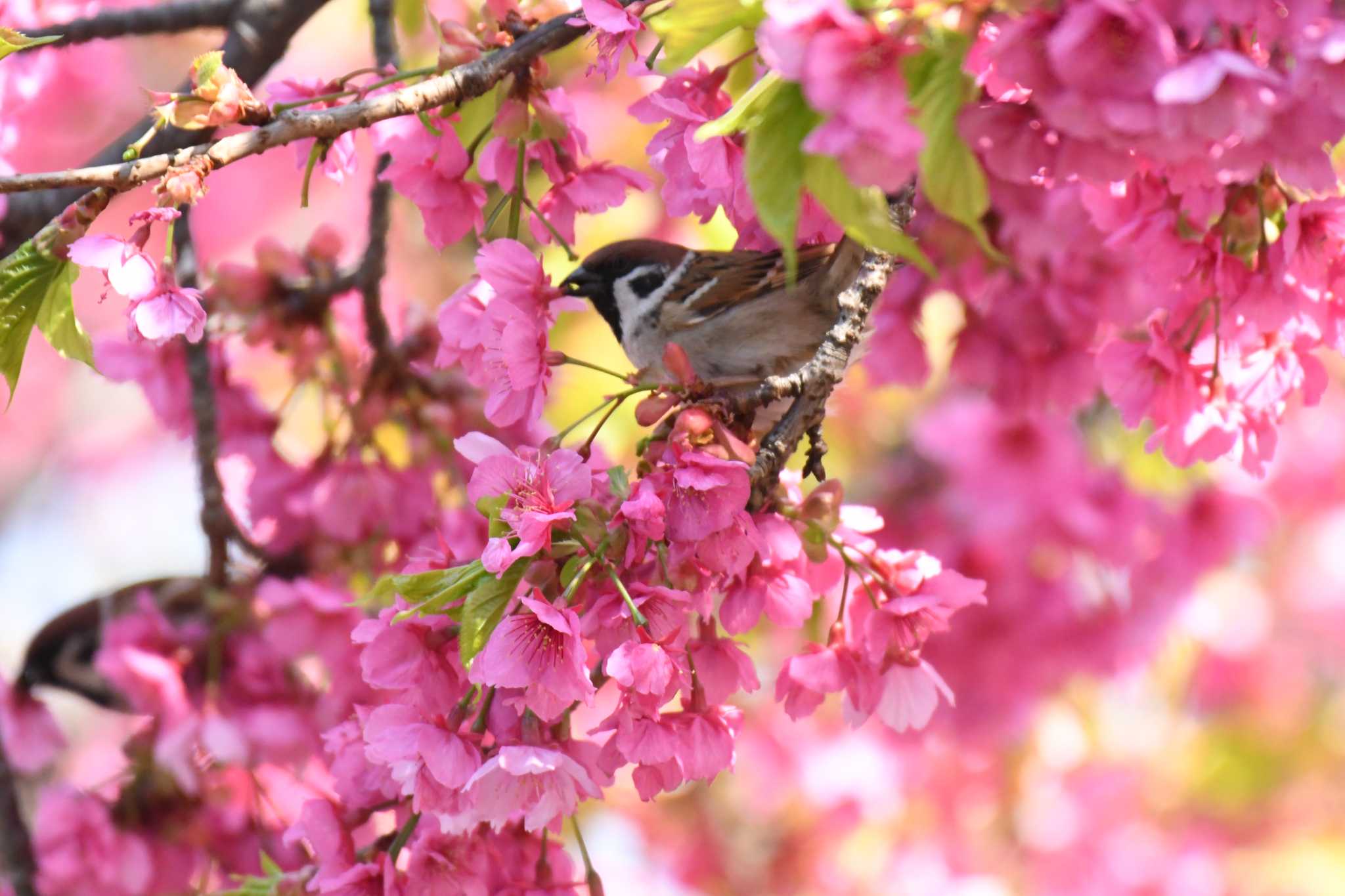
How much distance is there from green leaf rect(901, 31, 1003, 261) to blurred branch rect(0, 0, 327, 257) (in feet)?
3.90

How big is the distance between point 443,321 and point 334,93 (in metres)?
0.28

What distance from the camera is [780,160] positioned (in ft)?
3.29

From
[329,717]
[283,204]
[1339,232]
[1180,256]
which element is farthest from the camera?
[283,204]

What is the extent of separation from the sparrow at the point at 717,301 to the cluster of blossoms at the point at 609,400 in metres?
0.13

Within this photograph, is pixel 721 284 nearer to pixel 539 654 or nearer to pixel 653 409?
pixel 653 409

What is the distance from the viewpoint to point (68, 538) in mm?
5984

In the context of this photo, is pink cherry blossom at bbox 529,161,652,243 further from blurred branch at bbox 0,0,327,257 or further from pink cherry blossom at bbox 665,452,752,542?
blurred branch at bbox 0,0,327,257

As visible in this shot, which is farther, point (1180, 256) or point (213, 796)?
point (213, 796)

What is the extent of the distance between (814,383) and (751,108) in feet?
1.08

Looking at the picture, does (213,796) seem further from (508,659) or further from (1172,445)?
(1172,445)

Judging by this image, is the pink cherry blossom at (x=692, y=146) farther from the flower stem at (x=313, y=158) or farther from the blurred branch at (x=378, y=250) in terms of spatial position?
the blurred branch at (x=378, y=250)

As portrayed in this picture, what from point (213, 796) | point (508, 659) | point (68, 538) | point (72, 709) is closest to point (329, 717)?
point (213, 796)

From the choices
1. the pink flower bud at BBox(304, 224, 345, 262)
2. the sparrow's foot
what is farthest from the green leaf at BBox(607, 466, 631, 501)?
the pink flower bud at BBox(304, 224, 345, 262)

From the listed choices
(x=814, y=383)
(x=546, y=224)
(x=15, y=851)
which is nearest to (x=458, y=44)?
(x=546, y=224)
